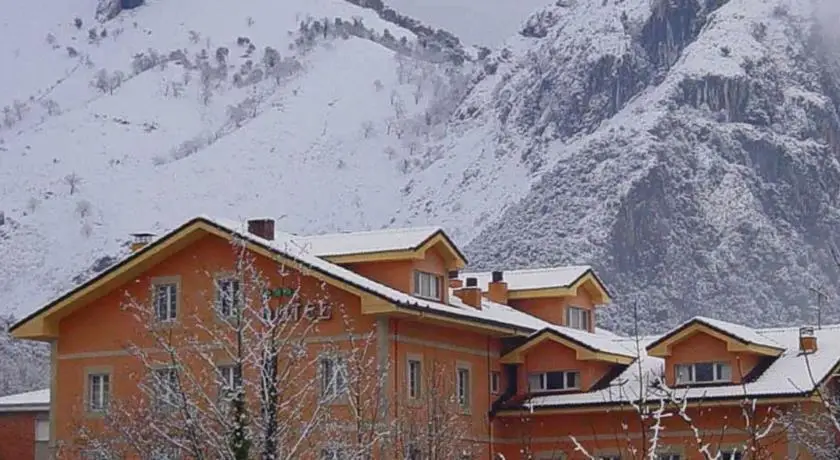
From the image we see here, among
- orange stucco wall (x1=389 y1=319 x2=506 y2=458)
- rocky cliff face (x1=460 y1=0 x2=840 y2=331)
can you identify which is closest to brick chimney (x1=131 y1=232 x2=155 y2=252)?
orange stucco wall (x1=389 y1=319 x2=506 y2=458)

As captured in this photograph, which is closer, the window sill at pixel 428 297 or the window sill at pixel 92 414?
the window sill at pixel 428 297

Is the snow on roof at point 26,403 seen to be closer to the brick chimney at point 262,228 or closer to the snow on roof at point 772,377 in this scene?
the brick chimney at point 262,228

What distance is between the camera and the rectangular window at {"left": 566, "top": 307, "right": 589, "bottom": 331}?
47.2m

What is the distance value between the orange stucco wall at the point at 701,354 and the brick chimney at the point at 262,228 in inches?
354

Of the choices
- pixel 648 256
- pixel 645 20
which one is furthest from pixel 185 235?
pixel 645 20

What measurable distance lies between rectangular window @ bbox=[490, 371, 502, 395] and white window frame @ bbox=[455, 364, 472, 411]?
1149 mm

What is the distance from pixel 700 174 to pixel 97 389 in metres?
113

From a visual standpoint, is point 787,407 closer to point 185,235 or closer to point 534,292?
point 534,292

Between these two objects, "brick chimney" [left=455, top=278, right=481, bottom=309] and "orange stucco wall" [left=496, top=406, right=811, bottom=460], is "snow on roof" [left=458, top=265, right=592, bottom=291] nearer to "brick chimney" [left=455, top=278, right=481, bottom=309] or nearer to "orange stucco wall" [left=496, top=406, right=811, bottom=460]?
"brick chimney" [left=455, top=278, right=481, bottom=309]

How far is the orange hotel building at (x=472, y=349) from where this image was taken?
37906mm

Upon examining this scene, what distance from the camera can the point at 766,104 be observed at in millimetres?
155875

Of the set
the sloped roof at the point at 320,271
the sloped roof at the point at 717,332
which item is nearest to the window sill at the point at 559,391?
the sloped roof at the point at 320,271

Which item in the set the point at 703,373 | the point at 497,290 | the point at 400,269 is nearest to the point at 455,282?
the point at 497,290

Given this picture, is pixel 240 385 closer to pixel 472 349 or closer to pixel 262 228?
pixel 262 228
